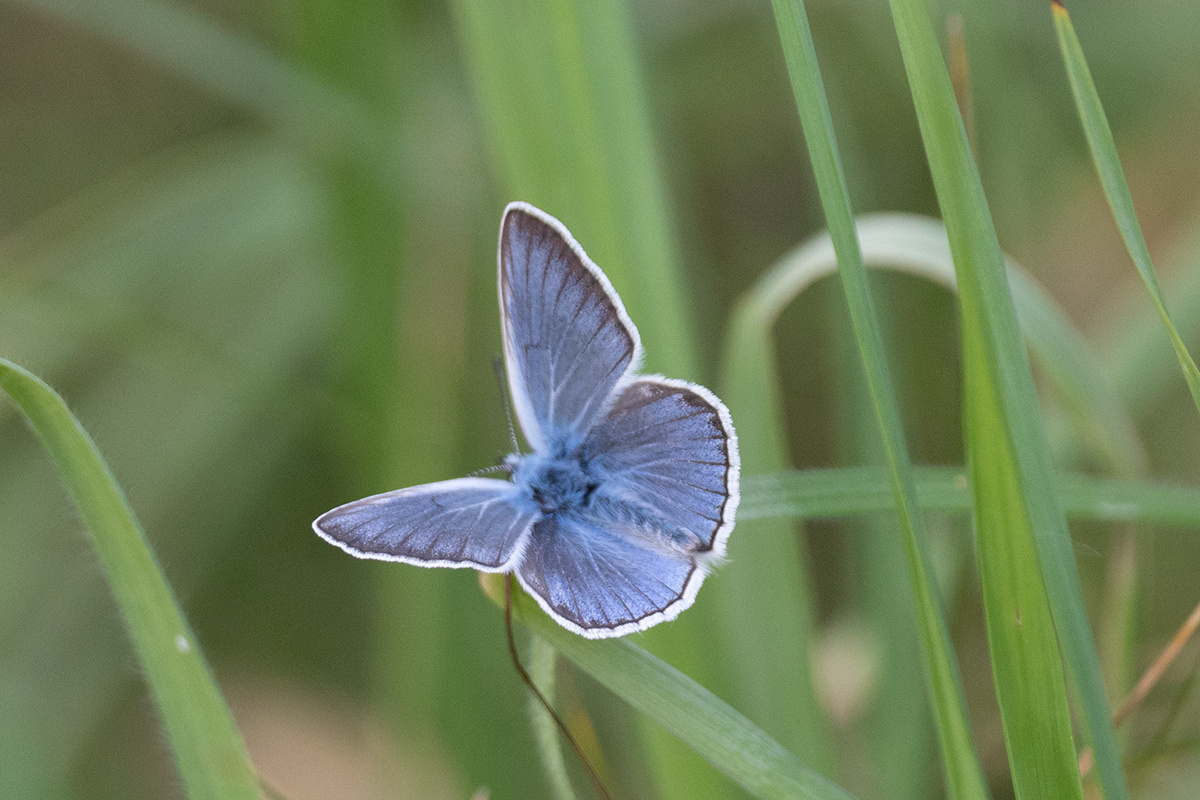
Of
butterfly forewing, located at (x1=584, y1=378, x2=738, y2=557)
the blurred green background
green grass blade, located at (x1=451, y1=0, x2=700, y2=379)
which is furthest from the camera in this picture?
the blurred green background

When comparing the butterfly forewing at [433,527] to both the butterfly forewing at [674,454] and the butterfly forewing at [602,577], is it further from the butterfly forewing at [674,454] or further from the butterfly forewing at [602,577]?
the butterfly forewing at [674,454]

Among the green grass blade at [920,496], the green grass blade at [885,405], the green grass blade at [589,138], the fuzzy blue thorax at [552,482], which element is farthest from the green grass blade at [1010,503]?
the green grass blade at [589,138]

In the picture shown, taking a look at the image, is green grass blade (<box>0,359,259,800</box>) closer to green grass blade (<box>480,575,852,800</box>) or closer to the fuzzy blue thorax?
green grass blade (<box>480,575,852,800</box>)

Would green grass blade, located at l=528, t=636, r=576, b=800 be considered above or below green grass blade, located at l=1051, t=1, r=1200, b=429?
below

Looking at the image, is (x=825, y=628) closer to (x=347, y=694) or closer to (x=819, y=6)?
(x=347, y=694)

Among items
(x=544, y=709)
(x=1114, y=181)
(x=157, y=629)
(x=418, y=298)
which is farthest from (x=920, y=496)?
(x=418, y=298)

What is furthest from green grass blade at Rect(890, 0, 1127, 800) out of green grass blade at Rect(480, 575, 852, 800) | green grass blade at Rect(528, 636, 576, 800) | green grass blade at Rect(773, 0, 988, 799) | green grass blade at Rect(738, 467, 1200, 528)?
green grass blade at Rect(528, 636, 576, 800)
